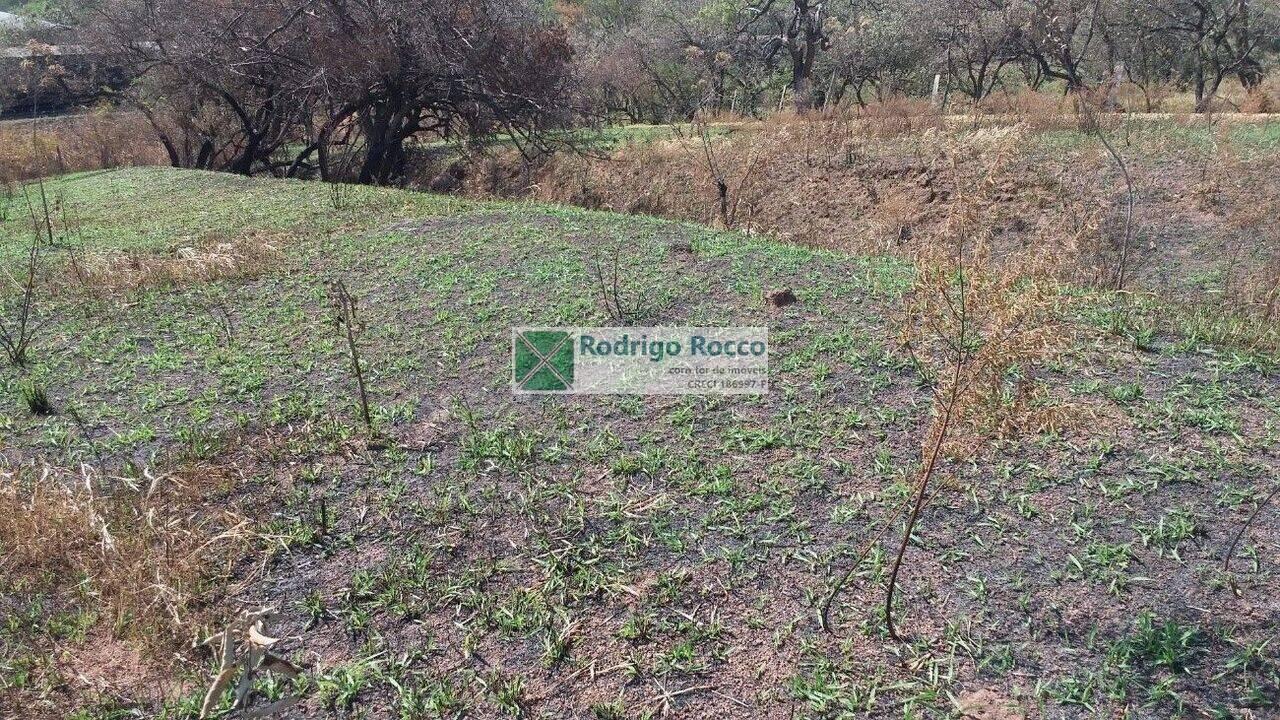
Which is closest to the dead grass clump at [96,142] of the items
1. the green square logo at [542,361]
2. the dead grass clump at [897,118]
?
the dead grass clump at [897,118]

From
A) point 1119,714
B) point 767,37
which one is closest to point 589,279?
point 1119,714

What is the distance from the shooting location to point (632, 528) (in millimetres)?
2693

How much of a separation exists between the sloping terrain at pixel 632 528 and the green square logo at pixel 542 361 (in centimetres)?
10

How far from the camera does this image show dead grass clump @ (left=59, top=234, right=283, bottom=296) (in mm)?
5430

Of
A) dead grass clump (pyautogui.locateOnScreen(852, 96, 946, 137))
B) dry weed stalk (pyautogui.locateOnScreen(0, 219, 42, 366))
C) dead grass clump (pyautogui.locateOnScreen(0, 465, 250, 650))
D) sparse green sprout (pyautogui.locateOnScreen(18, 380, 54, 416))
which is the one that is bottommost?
dead grass clump (pyautogui.locateOnScreen(0, 465, 250, 650))

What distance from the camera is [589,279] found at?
4.86 metres

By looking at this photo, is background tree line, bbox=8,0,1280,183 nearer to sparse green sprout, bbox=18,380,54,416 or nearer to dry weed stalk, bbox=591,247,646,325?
dry weed stalk, bbox=591,247,646,325

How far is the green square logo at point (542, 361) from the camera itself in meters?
3.72

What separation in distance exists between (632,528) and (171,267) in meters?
4.53

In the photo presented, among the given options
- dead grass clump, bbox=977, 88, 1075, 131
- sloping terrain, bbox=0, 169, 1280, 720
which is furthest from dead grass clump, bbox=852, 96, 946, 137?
sloping terrain, bbox=0, 169, 1280, 720

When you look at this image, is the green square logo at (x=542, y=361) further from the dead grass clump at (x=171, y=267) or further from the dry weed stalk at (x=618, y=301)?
the dead grass clump at (x=171, y=267)

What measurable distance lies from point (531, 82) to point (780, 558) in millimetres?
10732

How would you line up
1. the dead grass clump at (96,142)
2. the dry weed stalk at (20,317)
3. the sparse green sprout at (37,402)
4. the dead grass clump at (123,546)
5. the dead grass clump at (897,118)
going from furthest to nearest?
the dead grass clump at (96,142) < the dead grass clump at (897,118) < the dry weed stalk at (20,317) < the sparse green sprout at (37,402) < the dead grass clump at (123,546)

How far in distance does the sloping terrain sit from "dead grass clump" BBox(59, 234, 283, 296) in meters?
1.05
